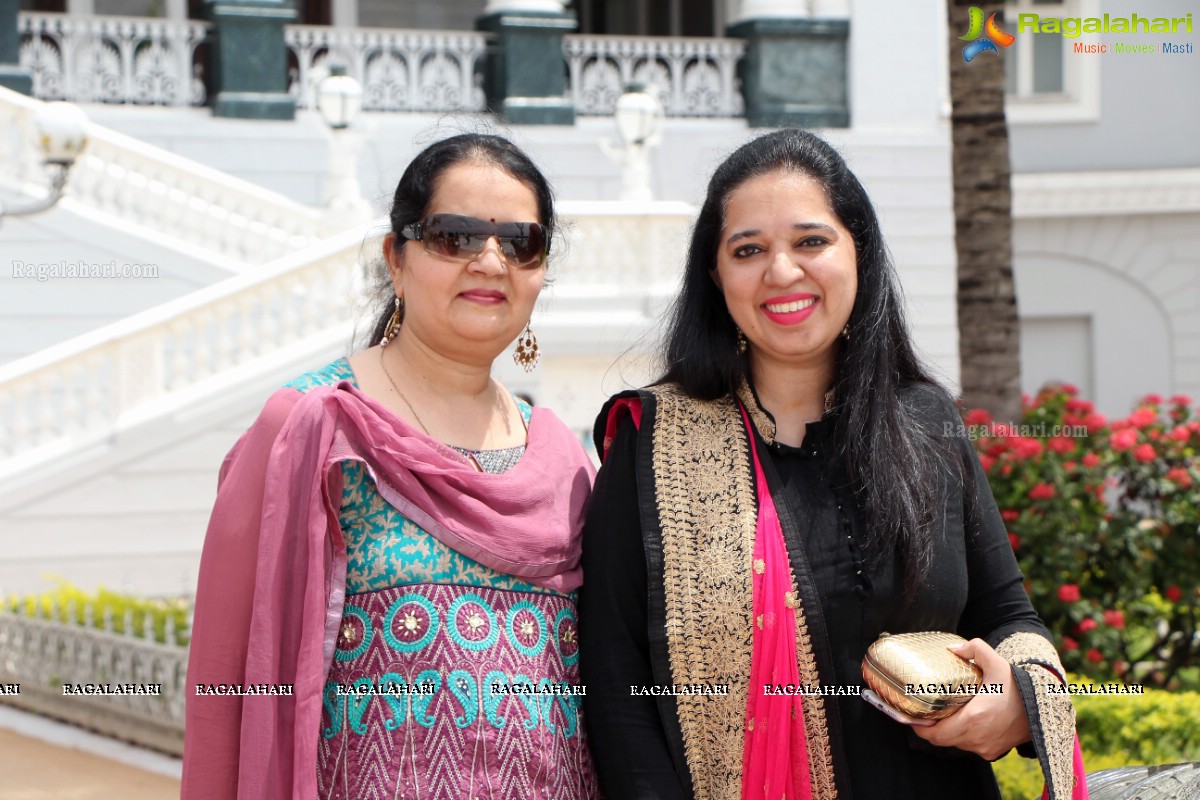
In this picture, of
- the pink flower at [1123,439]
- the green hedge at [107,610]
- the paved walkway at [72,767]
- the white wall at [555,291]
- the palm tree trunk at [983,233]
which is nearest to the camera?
the paved walkway at [72,767]

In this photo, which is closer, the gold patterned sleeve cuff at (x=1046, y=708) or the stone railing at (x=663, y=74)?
the gold patterned sleeve cuff at (x=1046, y=708)

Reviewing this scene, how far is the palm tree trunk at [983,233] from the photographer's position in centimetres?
686

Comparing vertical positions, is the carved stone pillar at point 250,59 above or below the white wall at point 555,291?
above

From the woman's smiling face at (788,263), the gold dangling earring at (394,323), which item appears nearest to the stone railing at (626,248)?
the gold dangling earring at (394,323)

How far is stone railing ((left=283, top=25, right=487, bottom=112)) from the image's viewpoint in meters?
13.4

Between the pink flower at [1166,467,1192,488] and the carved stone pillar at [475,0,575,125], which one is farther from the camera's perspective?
the carved stone pillar at [475,0,575,125]

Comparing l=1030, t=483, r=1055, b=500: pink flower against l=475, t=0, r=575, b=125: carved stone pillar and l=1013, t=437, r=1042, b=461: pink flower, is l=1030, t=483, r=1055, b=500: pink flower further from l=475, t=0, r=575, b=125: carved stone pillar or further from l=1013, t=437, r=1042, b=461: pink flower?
l=475, t=0, r=575, b=125: carved stone pillar

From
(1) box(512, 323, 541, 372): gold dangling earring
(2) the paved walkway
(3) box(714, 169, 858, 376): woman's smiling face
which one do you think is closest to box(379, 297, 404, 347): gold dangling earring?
(1) box(512, 323, 541, 372): gold dangling earring

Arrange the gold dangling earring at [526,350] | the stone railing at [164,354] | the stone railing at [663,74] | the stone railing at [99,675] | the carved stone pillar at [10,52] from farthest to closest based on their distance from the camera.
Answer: the stone railing at [663,74] → the carved stone pillar at [10,52] → the stone railing at [164,354] → the stone railing at [99,675] → the gold dangling earring at [526,350]

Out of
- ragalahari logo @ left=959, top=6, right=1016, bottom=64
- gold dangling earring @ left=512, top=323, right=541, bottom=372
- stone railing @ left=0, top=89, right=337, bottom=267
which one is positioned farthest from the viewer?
stone railing @ left=0, top=89, right=337, bottom=267

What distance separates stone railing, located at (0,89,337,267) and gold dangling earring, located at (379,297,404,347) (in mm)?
8661

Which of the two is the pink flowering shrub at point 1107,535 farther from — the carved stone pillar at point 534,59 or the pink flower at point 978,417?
the carved stone pillar at point 534,59

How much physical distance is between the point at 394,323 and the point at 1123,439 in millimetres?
4512

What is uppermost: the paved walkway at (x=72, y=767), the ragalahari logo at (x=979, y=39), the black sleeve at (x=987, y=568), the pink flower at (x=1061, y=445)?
the ragalahari logo at (x=979, y=39)
